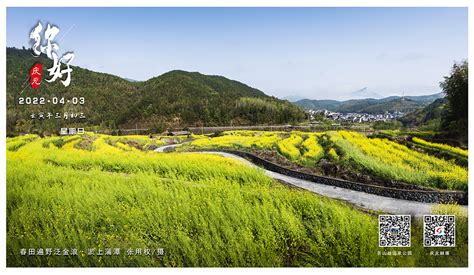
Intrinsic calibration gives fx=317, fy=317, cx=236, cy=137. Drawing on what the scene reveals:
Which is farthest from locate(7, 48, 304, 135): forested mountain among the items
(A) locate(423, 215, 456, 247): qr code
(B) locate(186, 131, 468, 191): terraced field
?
(A) locate(423, 215, 456, 247): qr code

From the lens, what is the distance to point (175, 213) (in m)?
3.47

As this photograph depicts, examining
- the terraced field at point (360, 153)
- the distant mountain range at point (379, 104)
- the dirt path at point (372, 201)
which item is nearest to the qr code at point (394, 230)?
the dirt path at point (372, 201)

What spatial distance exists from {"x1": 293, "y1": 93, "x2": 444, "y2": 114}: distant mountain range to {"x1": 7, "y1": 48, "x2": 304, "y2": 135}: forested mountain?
44cm

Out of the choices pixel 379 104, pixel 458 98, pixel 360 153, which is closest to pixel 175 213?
pixel 360 153

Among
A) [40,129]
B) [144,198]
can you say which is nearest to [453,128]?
[144,198]

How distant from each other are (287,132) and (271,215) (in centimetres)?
122

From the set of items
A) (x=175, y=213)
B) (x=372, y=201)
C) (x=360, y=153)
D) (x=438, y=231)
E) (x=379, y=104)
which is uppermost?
(x=379, y=104)

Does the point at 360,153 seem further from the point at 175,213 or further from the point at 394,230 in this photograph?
Answer: the point at 175,213

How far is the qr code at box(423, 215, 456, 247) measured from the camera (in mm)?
3375

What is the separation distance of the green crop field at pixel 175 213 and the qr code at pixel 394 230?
76mm

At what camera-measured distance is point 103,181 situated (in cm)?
382

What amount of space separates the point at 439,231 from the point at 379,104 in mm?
1554

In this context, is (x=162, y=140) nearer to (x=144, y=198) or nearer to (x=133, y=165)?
(x=133, y=165)

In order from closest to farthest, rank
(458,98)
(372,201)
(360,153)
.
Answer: (372,201)
(458,98)
(360,153)
